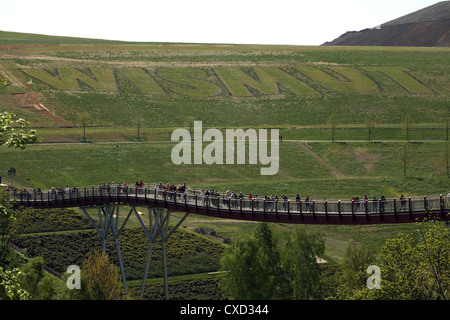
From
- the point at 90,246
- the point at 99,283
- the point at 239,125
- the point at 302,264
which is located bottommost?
the point at 90,246

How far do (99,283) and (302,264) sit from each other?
1878 cm

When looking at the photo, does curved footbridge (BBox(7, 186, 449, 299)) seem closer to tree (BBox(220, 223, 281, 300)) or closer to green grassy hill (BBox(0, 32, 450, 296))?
tree (BBox(220, 223, 281, 300))

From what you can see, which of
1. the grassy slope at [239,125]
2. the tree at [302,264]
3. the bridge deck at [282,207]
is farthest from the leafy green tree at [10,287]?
the grassy slope at [239,125]

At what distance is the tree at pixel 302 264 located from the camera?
59000 mm

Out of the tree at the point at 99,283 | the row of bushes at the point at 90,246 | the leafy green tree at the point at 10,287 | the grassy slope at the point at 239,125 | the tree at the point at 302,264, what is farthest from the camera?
the grassy slope at the point at 239,125

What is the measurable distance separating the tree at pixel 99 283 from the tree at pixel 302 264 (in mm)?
15856

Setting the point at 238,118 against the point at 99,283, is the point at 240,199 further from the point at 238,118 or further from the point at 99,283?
the point at 238,118

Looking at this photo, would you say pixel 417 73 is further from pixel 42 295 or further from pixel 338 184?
pixel 42 295

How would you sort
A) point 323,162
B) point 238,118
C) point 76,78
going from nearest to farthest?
1. point 323,162
2. point 238,118
3. point 76,78

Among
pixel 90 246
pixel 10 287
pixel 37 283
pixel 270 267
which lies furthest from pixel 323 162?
pixel 10 287

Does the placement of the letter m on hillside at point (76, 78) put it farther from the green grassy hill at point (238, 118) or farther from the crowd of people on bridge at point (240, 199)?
the crowd of people on bridge at point (240, 199)

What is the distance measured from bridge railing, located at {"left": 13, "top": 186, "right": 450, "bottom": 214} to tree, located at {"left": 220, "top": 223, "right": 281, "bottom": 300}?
5450 millimetres

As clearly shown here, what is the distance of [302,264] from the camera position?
2368 inches

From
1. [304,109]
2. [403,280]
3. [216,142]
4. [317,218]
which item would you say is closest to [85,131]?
[216,142]
